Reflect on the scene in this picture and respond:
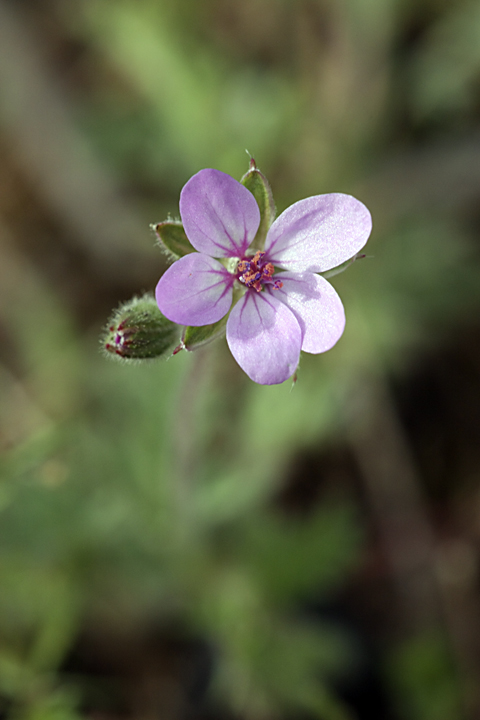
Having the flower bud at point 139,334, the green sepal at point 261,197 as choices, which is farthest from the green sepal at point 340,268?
the flower bud at point 139,334

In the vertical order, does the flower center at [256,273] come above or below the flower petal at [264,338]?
above

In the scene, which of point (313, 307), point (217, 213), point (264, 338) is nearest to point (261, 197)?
point (217, 213)

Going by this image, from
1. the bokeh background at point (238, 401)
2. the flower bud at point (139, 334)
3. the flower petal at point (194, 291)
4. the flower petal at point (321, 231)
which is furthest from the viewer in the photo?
the bokeh background at point (238, 401)

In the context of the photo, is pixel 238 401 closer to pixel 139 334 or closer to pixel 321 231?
pixel 139 334

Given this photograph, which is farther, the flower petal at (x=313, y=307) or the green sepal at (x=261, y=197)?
the green sepal at (x=261, y=197)

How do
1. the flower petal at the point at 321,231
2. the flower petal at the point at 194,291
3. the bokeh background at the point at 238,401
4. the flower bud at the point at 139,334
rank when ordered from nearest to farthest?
1. the flower petal at the point at 194,291
2. the flower petal at the point at 321,231
3. the flower bud at the point at 139,334
4. the bokeh background at the point at 238,401

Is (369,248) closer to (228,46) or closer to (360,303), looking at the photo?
(360,303)

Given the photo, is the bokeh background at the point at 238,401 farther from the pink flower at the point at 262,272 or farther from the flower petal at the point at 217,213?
the flower petal at the point at 217,213

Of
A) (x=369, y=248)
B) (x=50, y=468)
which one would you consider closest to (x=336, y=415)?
(x=369, y=248)
